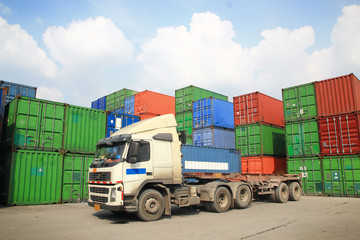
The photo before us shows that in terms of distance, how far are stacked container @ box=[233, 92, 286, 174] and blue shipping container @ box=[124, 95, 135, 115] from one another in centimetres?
997

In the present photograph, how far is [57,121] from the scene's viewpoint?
1395 centimetres

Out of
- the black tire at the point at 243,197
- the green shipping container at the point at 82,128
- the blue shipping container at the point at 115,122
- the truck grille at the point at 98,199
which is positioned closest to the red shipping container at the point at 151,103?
the blue shipping container at the point at 115,122

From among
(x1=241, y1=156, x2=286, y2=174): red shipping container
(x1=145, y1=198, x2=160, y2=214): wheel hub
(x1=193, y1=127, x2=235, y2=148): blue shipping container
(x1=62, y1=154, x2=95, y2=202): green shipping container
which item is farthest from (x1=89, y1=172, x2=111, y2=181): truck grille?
(x1=241, y1=156, x2=286, y2=174): red shipping container

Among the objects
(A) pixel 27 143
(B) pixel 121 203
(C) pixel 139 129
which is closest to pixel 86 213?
(B) pixel 121 203

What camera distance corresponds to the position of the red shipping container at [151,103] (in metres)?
24.6

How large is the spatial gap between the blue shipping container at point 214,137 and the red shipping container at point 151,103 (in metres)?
5.12

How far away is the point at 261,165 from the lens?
19984 millimetres

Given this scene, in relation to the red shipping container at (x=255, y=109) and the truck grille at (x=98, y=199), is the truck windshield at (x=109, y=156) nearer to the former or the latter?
the truck grille at (x=98, y=199)

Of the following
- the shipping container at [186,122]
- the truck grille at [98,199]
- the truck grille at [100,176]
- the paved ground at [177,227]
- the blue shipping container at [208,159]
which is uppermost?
the shipping container at [186,122]

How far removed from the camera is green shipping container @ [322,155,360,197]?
1588 cm

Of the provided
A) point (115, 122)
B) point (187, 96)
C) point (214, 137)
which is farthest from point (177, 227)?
point (187, 96)

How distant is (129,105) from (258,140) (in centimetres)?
1309

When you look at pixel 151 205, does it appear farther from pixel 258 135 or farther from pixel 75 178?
pixel 258 135

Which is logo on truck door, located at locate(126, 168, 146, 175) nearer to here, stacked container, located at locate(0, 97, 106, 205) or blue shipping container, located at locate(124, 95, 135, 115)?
stacked container, located at locate(0, 97, 106, 205)
